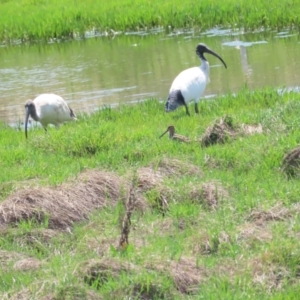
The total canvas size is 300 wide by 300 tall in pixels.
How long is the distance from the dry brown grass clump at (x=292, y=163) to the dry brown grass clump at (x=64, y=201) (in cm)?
124

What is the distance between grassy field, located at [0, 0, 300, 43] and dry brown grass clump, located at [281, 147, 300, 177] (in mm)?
10770

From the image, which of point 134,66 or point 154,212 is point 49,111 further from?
point 134,66

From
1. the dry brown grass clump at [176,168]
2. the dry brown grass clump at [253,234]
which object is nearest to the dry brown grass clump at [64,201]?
the dry brown grass clump at [176,168]

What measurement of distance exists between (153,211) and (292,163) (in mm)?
1186

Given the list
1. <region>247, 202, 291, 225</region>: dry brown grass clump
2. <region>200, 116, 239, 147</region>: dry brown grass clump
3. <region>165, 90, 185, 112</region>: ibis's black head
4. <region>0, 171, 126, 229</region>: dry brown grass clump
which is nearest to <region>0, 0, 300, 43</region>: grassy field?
<region>165, 90, 185, 112</region>: ibis's black head

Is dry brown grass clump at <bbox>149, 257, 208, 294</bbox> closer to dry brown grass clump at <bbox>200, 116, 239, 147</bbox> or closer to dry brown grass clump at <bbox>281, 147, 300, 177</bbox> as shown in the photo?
dry brown grass clump at <bbox>281, 147, 300, 177</bbox>

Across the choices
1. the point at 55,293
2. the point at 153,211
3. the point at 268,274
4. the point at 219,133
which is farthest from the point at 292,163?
the point at 55,293

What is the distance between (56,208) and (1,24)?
16.1 m

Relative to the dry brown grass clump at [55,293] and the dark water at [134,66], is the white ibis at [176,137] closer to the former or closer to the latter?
the dry brown grass clump at [55,293]

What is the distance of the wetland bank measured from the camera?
4734 millimetres

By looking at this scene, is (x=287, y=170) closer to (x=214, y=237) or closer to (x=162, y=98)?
(x=214, y=237)

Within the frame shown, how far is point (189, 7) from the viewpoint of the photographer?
19.3 m

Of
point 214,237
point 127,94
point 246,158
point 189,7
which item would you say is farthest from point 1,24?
point 214,237

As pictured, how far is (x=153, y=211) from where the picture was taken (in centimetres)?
625
